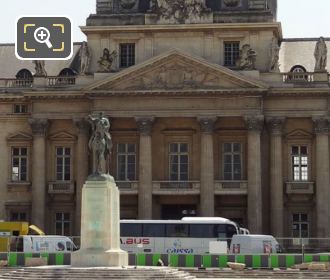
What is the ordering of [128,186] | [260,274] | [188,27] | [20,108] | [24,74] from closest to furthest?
[260,274], [128,186], [188,27], [20,108], [24,74]

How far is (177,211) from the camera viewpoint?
85.2 meters

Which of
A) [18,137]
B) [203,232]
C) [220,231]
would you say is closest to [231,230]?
[220,231]

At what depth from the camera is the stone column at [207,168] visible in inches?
3242

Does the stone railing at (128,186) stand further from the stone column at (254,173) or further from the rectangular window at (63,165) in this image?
the stone column at (254,173)

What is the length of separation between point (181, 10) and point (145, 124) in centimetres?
955

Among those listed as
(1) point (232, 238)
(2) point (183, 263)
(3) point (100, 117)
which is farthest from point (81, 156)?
(3) point (100, 117)

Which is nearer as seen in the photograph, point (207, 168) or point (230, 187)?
point (207, 168)

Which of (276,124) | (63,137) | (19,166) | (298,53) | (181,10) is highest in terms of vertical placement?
(181,10)

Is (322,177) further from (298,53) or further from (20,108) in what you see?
(20,108)

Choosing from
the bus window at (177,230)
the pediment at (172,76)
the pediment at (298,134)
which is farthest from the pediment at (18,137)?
the pediment at (298,134)

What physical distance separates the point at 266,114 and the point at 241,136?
110 inches

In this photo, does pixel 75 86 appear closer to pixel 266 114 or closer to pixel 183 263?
pixel 266 114

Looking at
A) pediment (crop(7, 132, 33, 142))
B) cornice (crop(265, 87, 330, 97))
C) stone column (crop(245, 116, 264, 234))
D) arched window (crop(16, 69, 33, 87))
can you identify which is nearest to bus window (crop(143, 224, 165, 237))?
stone column (crop(245, 116, 264, 234))

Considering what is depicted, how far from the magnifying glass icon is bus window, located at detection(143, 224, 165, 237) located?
112ft
